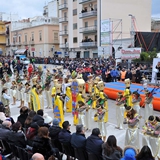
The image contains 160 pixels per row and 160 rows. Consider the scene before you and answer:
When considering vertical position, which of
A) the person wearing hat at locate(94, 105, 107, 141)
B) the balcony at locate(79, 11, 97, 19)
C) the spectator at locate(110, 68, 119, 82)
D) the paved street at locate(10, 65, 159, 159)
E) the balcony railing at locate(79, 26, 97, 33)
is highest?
the balcony at locate(79, 11, 97, 19)

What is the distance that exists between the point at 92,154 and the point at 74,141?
22.6 inches

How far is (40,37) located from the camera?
51.7 m

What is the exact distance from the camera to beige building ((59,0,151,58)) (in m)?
37.7

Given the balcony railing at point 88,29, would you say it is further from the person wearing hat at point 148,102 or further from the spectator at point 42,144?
the spectator at point 42,144

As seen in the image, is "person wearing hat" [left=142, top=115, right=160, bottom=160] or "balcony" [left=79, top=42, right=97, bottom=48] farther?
"balcony" [left=79, top=42, right=97, bottom=48]

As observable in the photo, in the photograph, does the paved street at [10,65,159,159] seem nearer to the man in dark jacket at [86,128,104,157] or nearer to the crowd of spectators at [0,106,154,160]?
the crowd of spectators at [0,106,154,160]

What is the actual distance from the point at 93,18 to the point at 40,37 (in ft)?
53.1

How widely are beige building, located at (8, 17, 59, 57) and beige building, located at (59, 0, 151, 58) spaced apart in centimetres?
707

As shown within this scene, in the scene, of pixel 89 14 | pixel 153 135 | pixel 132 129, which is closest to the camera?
pixel 153 135

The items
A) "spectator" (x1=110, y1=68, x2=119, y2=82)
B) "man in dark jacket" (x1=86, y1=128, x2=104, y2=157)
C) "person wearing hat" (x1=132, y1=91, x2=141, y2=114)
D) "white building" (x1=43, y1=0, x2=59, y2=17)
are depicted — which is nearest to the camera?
→ "man in dark jacket" (x1=86, y1=128, x2=104, y2=157)

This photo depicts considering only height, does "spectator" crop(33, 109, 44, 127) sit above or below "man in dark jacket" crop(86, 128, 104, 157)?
above

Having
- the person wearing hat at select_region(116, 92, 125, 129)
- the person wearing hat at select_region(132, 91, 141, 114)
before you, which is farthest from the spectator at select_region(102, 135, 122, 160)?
the person wearing hat at select_region(132, 91, 141, 114)

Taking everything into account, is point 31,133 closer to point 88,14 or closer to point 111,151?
point 111,151

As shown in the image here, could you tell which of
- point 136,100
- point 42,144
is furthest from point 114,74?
point 42,144
